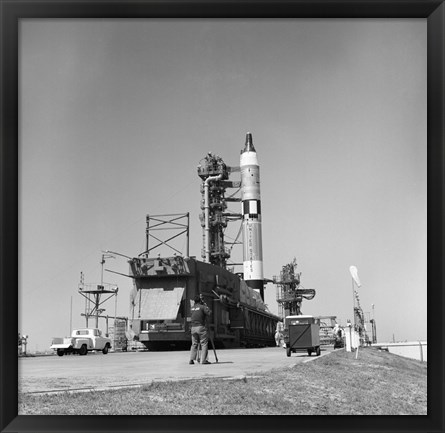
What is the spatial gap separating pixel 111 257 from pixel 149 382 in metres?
15.5

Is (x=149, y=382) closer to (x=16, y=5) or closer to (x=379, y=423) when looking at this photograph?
(x=379, y=423)

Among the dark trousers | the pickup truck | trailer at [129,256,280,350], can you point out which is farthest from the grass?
trailer at [129,256,280,350]

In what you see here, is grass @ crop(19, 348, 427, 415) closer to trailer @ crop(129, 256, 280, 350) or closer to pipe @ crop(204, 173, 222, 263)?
trailer @ crop(129, 256, 280, 350)

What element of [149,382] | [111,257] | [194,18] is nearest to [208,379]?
[149,382]

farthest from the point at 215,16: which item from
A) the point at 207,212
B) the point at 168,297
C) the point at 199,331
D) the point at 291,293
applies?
the point at 291,293

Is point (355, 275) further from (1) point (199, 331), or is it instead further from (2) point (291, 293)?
(2) point (291, 293)

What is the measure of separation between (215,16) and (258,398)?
566cm

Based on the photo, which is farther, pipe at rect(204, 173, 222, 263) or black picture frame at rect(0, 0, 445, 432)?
pipe at rect(204, 173, 222, 263)

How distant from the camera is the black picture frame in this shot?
25.5ft

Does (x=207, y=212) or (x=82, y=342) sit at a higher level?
(x=207, y=212)

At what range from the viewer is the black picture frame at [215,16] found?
305 inches

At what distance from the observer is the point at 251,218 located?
153 feet

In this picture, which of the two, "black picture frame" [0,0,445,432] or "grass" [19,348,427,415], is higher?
"black picture frame" [0,0,445,432]

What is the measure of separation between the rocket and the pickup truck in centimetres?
1986
